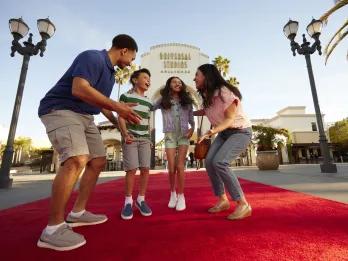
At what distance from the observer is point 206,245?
4.90 ft

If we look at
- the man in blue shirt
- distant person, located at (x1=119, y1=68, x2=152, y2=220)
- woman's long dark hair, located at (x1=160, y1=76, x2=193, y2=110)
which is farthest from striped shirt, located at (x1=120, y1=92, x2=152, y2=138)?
the man in blue shirt

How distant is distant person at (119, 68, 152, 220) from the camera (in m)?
2.58

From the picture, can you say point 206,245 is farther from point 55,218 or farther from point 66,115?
point 66,115

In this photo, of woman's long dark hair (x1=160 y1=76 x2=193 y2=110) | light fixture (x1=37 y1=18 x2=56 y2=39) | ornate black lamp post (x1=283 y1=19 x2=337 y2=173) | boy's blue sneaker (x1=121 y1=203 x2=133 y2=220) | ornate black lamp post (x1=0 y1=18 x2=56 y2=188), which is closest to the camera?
boy's blue sneaker (x1=121 y1=203 x2=133 y2=220)

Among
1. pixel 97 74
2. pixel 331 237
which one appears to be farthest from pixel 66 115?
pixel 331 237

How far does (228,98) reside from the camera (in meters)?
2.50

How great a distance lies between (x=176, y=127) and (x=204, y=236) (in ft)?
5.38

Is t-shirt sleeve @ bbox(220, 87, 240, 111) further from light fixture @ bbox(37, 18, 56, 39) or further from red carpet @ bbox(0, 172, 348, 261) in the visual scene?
light fixture @ bbox(37, 18, 56, 39)

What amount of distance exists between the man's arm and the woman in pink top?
97 cm

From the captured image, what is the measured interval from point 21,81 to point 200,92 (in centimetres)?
648

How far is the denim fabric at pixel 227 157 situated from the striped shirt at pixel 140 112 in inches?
33.0

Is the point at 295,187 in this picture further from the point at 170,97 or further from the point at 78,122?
the point at 78,122

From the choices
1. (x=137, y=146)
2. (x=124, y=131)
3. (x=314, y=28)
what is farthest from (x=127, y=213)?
(x=314, y=28)

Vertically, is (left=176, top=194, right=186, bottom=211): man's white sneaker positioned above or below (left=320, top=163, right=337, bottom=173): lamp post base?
below
